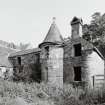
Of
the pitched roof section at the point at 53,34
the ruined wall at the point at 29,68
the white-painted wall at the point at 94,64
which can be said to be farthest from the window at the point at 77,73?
the pitched roof section at the point at 53,34

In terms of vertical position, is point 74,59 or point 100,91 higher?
point 74,59

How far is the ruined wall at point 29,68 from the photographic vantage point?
18680 millimetres

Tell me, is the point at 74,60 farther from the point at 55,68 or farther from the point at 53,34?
the point at 55,68

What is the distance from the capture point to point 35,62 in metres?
21.8

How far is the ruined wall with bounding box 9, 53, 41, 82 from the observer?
1868 centimetres

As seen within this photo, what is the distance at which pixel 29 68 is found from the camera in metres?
20.4

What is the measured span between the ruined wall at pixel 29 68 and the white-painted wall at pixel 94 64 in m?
5.91

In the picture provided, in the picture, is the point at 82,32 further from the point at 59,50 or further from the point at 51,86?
the point at 51,86

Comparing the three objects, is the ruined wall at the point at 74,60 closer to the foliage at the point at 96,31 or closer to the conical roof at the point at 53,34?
the foliage at the point at 96,31

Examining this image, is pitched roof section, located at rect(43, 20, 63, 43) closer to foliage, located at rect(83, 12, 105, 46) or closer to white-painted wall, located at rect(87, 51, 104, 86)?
foliage, located at rect(83, 12, 105, 46)

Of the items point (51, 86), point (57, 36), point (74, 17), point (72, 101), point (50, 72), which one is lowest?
point (72, 101)

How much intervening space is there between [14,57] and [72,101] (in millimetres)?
17429

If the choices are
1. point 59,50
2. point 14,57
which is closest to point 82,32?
point 59,50

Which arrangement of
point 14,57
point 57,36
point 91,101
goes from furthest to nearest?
point 14,57 < point 57,36 < point 91,101
